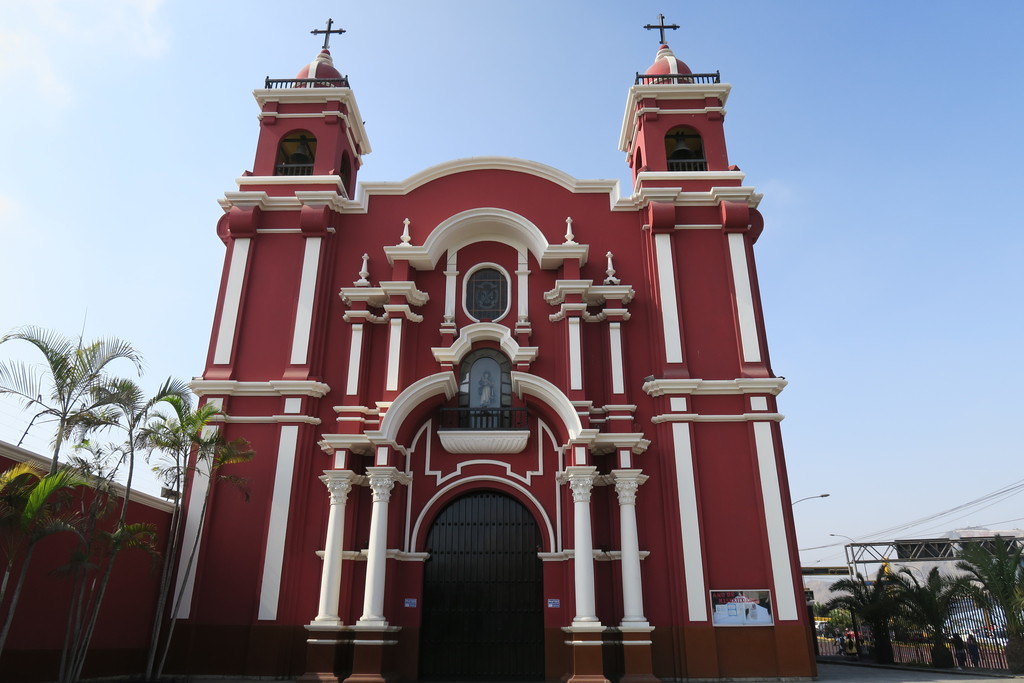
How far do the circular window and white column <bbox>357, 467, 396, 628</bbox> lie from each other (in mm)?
4423

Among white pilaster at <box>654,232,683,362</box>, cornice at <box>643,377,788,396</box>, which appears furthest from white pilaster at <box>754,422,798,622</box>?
white pilaster at <box>654,232,683,362</box>

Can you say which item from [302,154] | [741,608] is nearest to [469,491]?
[741,608]

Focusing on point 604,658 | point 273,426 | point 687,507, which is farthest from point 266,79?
point 604,658

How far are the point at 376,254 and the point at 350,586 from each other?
749cm

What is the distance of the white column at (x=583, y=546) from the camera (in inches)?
491

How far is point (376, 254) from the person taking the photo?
54.1 feet

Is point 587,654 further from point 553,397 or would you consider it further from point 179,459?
point 179,459

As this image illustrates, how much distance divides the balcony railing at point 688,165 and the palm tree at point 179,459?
12190mm

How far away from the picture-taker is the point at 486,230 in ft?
53.8

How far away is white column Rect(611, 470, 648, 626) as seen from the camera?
1267cm

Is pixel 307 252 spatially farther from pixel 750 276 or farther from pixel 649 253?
pixel 750 276

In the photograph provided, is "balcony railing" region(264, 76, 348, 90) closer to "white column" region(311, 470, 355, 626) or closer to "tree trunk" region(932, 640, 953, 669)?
Result: "white column" region(311, 470, 355, 626)

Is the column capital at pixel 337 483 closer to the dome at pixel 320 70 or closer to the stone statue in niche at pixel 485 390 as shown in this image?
the stone statue in niche at pixel 485 390

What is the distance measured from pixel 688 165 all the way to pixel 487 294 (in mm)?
6301
